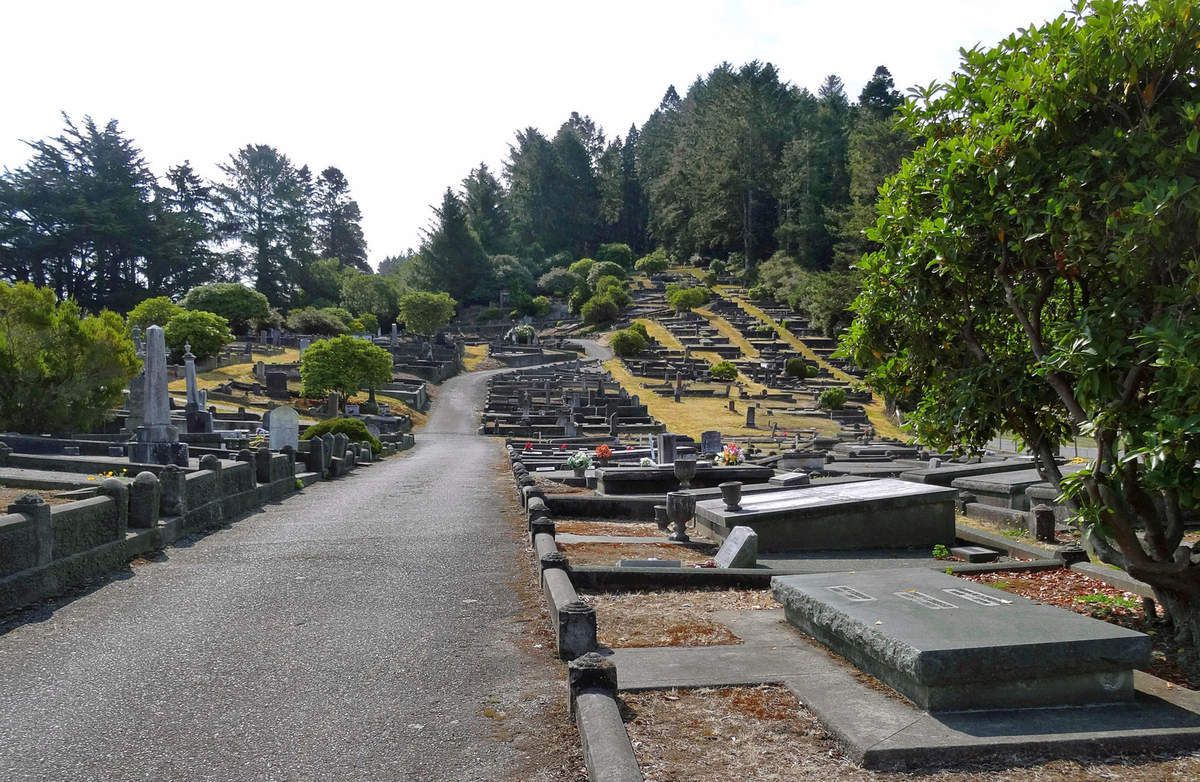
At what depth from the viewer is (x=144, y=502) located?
33.2 ft

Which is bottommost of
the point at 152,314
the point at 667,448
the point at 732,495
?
the point at 732,495

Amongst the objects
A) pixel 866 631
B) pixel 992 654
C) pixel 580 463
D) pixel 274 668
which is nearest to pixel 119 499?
pixel 274 668

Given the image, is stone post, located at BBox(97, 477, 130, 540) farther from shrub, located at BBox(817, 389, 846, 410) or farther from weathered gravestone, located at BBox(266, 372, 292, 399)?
shrub, located at BBox(817, 389, 846, 410)

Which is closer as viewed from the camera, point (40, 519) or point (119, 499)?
point (40, 519)

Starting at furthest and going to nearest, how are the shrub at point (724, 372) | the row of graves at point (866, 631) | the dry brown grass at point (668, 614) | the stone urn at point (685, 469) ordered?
1. the shrub at point (724, 372)
2. the stone urn at point (685, 469)
3. the dry brown grass at point (668, 614)
4. the row of graves at point (866, 631)

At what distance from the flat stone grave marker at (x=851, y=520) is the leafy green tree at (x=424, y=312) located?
64.1m

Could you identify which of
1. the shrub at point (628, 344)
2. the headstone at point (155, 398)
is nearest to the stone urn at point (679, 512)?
the headstone at point (155, 398)

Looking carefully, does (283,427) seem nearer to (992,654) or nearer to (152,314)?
(992,654)

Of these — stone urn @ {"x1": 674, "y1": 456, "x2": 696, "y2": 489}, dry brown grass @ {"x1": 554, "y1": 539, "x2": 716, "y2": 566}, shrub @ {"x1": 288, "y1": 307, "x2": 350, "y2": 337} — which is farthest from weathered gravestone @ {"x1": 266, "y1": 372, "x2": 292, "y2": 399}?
dry brown grass @ {"x1": 554, "y1": 539, "x2": 716, "y2": 566}

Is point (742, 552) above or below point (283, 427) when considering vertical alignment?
below

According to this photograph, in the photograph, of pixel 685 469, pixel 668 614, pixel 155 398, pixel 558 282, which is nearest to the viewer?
pixel 668 614

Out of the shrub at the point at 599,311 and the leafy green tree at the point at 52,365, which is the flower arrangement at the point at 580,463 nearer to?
the leafy green tree at the point at 52,365

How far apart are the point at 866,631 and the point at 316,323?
70470mm

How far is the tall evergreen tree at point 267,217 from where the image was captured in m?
86.0
